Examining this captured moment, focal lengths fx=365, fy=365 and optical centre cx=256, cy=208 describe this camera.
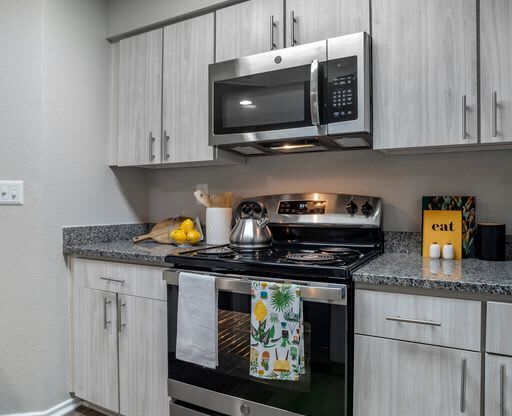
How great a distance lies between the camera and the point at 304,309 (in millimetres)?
1301

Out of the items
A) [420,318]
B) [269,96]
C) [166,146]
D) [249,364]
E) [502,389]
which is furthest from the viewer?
[166,146]

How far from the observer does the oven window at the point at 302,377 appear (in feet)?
4.10

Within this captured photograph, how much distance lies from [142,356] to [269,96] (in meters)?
1.39

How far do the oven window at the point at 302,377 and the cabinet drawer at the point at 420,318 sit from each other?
0.30 ft

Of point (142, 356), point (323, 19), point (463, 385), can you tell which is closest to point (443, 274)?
point (463, 385)

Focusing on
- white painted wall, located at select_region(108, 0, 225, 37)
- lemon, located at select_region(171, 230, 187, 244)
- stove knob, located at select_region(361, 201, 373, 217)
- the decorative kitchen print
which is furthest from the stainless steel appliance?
white painted wall, located at select_region(108, 0, 225, 37)

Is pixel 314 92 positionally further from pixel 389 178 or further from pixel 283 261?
pixel 283 261

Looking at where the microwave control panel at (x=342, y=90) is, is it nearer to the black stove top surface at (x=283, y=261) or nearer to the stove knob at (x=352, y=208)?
the stove knob at (x=352, y=208)

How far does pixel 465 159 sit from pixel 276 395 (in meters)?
1.32

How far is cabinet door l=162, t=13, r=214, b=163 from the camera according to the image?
6.47ft

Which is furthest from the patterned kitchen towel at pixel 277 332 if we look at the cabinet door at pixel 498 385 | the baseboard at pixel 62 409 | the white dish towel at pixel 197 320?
the baseboard at pixel 62 409

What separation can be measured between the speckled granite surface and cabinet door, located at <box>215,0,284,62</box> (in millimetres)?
1151

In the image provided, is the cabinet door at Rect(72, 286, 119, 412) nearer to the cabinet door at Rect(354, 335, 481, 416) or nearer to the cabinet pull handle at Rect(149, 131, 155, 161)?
the cabinet pull handle at Rect(149, 131, 155, 161)

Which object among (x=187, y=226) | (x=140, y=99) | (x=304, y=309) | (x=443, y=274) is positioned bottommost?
(x=304, y=309)
